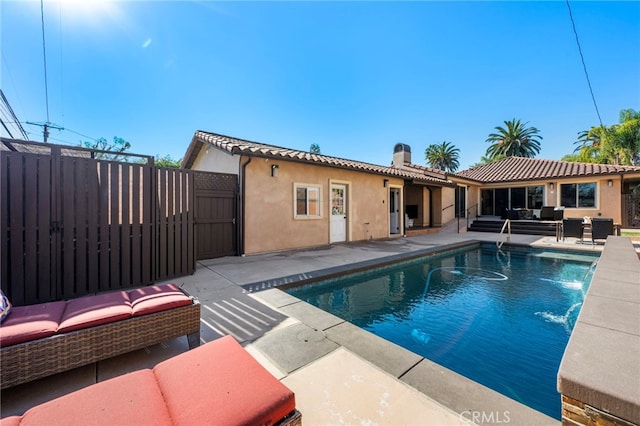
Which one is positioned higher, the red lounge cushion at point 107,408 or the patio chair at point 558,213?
the patio chair at point 558,213

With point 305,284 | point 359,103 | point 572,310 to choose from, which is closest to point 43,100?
point 359,103

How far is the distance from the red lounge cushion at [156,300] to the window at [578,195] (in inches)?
889

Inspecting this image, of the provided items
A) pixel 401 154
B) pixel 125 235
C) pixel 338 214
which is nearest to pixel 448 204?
pixel 401 154

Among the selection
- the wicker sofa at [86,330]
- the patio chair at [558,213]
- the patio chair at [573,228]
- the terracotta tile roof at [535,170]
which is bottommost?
the wicker sofa at [86,330]

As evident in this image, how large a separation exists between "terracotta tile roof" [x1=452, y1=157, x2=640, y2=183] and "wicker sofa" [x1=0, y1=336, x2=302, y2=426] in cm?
1980

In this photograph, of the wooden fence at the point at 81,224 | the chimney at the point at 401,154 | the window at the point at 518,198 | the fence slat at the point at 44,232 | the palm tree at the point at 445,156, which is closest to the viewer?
the wooden fence at the point at 81,224

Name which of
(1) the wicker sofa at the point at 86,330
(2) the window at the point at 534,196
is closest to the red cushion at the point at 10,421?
(1) the wicker sofa at the point at 86,330

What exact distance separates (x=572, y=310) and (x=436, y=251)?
4951 mm

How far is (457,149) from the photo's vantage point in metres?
44.6

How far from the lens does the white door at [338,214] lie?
10922 millimetres

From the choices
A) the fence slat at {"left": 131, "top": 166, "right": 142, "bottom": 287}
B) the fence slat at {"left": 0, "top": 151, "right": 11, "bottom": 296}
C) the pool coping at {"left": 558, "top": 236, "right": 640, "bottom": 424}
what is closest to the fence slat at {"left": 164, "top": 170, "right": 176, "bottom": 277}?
the fence slat at {"left": 131, "top": 166, "right": 142, "bottom": 287}

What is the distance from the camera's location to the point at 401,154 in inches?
774

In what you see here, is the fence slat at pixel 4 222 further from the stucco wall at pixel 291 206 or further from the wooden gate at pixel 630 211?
the wooden gate at pixel 630 211

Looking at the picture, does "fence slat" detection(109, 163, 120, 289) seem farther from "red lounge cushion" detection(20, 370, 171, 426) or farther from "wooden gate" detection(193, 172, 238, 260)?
"red lounge cushion" detection(20, 370, 171, 426)
